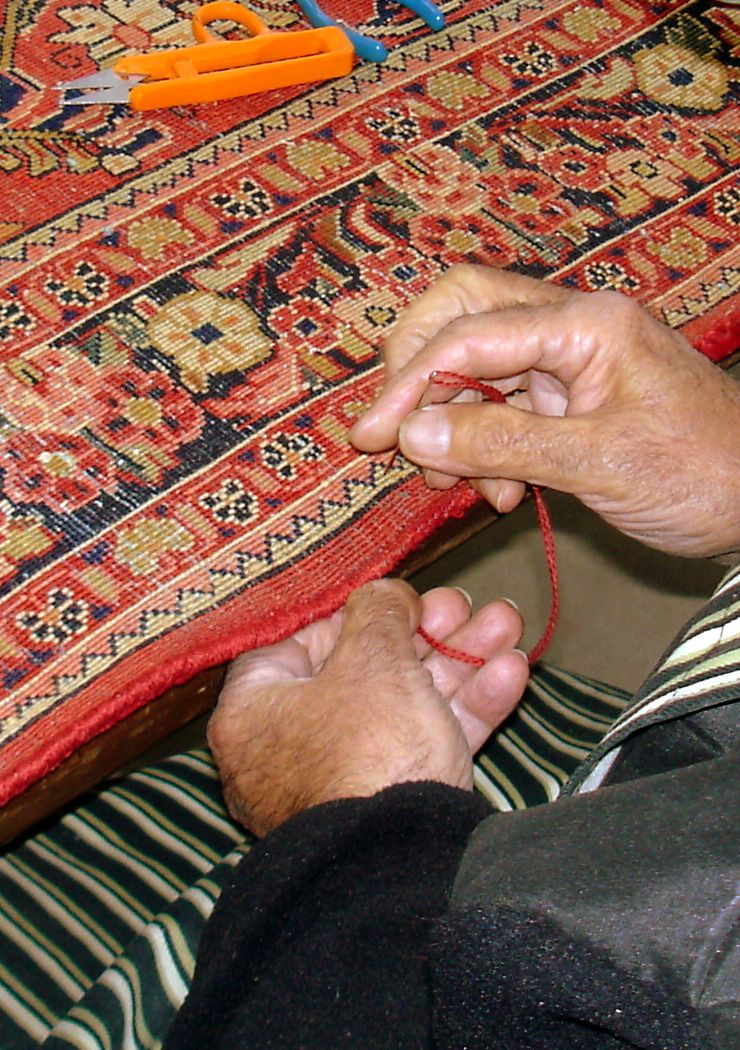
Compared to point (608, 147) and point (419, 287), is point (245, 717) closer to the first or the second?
point (419, 287)

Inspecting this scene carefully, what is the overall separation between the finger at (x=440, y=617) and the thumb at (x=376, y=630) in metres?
0.05

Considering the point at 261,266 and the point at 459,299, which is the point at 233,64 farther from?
the point at 459,299

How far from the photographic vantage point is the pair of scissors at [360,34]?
42.8 inches

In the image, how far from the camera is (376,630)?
0.83 m

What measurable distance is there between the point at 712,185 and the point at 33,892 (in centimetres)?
87

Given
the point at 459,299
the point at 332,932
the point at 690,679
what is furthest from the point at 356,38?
the point at 332,932

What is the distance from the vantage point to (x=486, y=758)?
98 cm

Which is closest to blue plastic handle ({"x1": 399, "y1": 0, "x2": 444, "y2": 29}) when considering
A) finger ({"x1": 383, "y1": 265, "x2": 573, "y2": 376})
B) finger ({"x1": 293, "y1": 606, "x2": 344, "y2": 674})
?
finger ({"x1": 383, "y1": 265, "x2": 573, "y2": 376})

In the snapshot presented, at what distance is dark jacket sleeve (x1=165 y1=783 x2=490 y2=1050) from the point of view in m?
0.64

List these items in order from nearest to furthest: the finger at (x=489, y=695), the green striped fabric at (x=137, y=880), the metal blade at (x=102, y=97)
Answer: the green striped fabric at (x=137, y=880), the finger at (x=489, y=695), the metal blade at (x=102, y=97)

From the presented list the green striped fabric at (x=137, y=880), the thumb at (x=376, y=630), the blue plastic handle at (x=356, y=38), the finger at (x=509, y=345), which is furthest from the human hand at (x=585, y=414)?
the blue plastic handle at (x=356, y=38)

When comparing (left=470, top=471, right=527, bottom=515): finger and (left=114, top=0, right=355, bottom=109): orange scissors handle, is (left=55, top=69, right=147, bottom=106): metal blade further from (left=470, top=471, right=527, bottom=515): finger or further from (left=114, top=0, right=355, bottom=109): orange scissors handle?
(left=470, top=471, right=527, bottom=515): finger

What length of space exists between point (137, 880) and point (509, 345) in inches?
19.9

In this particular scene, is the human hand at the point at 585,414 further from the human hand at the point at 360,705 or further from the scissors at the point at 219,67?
the scissors at the point at 219,67
